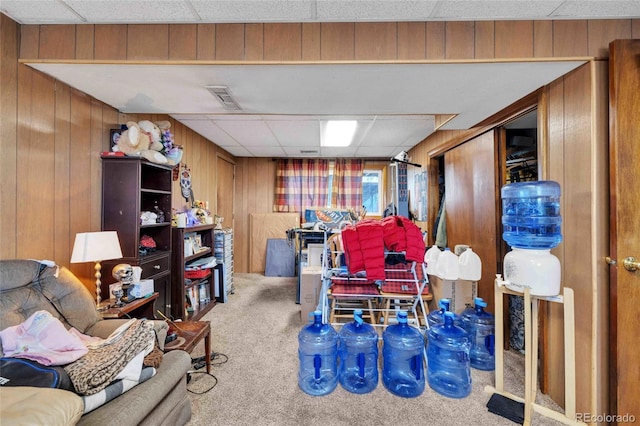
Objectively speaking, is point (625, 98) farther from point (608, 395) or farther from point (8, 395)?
point (8, 395)

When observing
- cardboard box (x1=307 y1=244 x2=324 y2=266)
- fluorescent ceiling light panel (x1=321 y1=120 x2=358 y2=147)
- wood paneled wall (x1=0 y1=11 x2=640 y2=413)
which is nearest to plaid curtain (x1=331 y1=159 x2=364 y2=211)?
fluorescent ceiling light panel (x1=321 y1=120 x2=358 y2=147)

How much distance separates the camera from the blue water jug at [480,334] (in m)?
2.16

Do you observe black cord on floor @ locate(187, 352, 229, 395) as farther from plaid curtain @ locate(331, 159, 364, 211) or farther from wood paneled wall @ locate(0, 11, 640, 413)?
plaid curtain @ locate(331, 159, 364, 211)

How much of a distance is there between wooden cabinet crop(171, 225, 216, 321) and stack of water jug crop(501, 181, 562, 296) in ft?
9.83

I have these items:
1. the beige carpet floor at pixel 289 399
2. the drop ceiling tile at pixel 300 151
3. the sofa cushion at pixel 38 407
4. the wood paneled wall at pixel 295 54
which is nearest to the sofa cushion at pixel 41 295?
the wood paneled wall at pixel 295 54

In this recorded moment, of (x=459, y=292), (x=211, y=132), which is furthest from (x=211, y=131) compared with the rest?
(x=459, y=292)

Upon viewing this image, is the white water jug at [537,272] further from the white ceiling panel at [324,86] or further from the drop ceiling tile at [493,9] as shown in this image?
the drop ceiling tile at [493,9]

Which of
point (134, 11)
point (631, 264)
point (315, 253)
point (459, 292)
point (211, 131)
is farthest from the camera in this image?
point (315, 253)

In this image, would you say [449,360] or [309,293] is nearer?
[449,360]

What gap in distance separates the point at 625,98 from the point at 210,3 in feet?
7.77

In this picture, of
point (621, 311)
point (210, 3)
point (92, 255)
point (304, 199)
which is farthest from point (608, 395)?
point (304, 199)

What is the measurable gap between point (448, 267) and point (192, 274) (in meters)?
2.82

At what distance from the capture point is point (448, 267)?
7.46 ft

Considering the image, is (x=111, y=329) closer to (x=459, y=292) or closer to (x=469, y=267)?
(x=469, y=267)
